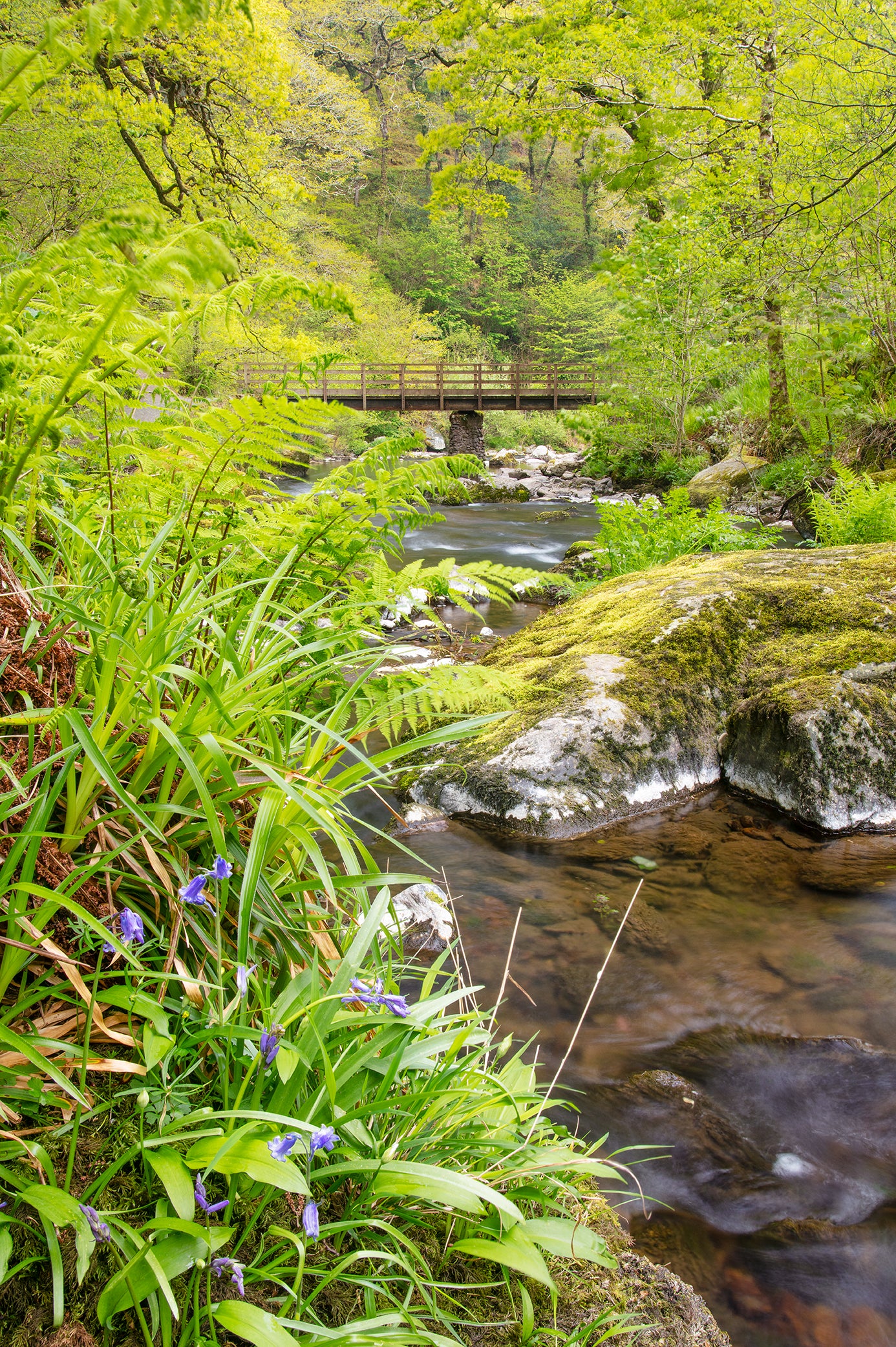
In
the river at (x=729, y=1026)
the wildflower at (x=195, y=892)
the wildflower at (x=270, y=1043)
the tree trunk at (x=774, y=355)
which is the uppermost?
the tree trunk at (x=774, y=355)

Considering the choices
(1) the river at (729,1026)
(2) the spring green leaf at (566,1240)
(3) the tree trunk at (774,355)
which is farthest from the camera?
(3) the tree trunk at (774,355)

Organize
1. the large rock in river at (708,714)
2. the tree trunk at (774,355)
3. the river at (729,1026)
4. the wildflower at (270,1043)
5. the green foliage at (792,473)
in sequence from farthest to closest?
the tree trunk at (774,355) → the green foliage at (792,473) → the large rock in river at (708,714) → the river at (729,1026) → the wildflower at (270,1043)

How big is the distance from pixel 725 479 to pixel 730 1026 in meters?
10.8

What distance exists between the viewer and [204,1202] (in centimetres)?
95

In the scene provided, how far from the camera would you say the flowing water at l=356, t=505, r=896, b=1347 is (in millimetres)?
1763

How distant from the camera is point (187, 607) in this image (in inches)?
55.7

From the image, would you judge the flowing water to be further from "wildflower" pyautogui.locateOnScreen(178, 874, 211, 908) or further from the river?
"wildflower" pyautogui.locateOnScreen(178, 874, 211, 908)

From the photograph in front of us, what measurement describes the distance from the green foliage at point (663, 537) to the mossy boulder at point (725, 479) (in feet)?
14.9

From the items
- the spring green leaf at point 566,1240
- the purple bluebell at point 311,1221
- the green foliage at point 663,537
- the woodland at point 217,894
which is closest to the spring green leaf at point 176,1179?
the woodland at point 217,894

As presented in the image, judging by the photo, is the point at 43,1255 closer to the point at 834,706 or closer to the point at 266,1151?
the point at 266,1151

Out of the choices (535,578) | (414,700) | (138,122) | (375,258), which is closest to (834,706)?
(535,578)

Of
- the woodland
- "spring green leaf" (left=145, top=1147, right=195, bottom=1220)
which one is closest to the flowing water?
the woodland

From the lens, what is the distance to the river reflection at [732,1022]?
1767 millimetres

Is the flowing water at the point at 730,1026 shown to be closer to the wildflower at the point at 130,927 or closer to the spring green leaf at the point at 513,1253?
the spring green leaf at the point at 513,1253
